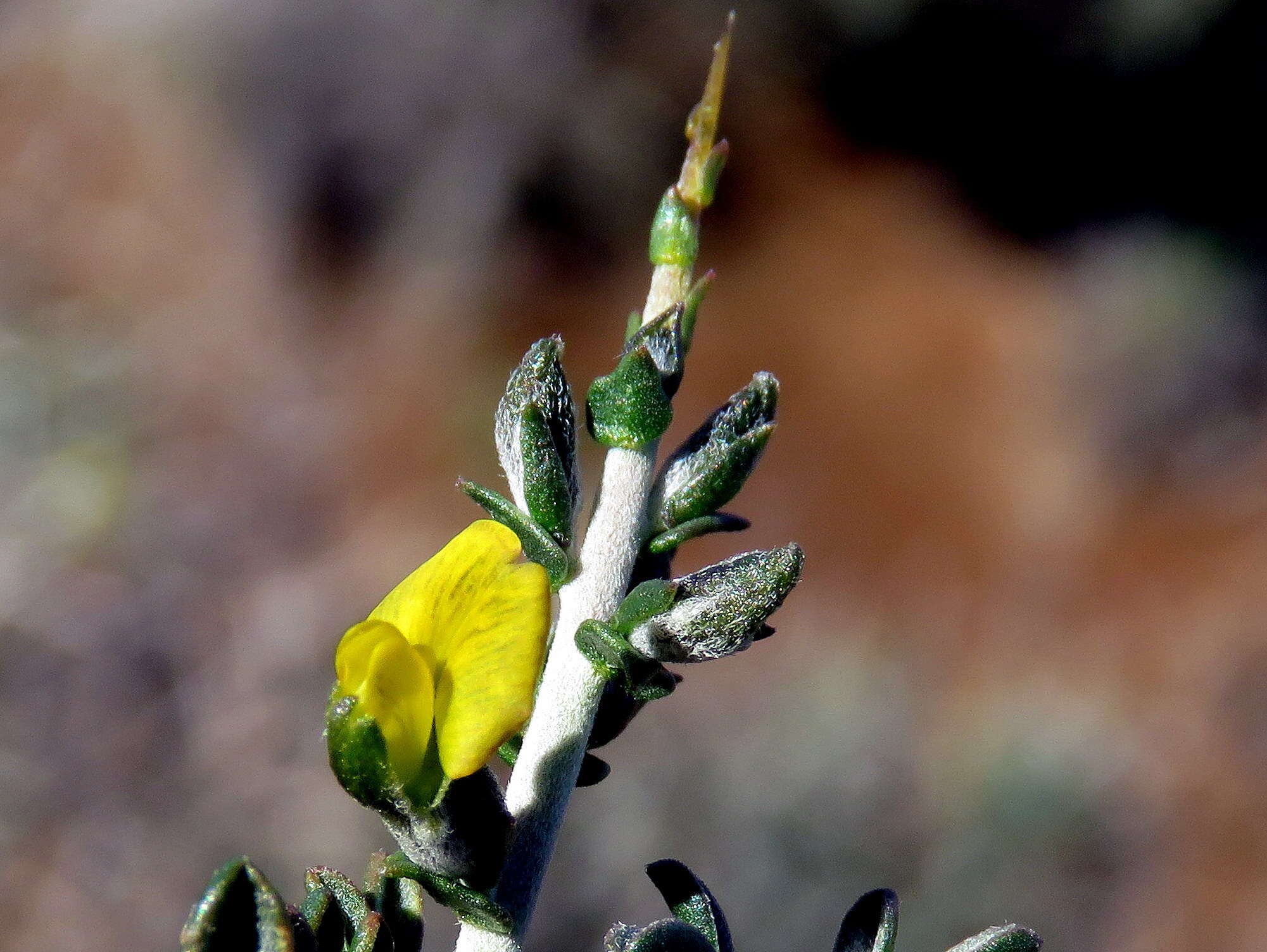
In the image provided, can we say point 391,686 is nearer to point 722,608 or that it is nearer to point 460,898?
point 460,898

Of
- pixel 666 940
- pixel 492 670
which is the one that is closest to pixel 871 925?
pixel 666 940

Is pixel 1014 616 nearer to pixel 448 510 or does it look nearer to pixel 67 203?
pixel 448 510

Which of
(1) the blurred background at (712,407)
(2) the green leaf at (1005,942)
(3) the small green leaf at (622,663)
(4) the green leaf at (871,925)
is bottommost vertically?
(2) the green leaf at (1005,942)

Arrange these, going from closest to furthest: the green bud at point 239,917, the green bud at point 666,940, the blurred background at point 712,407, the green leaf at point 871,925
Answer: the green bud at point 239,917 → the green bud at point 666,940 → the green leaf at point 871,925 → the blurred background at point 712,407

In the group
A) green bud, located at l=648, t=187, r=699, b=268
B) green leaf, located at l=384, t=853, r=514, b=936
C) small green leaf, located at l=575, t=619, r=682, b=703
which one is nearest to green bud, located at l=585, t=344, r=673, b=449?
green bud, located at l=648, t=187, r=699, b=268

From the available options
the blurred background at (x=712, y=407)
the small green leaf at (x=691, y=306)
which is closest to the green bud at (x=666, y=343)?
the small green leaf at (x=691, y=306)

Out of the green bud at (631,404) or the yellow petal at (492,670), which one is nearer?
the yellow petal at (492,670)

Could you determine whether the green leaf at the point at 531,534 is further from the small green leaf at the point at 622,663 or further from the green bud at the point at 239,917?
the green bud at the point at 239,917

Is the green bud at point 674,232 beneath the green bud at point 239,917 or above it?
above
